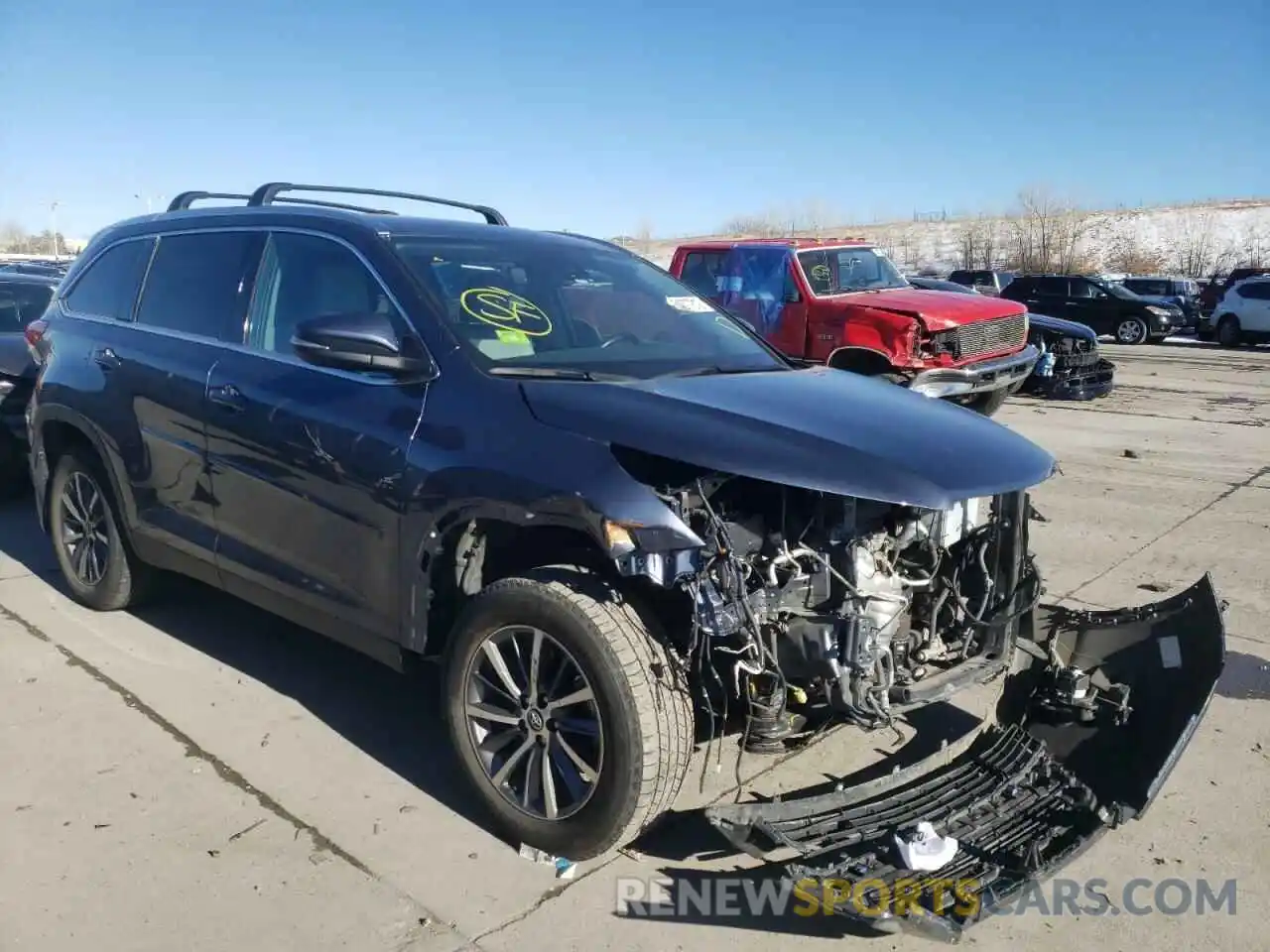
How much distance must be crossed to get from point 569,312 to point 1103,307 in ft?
78.9

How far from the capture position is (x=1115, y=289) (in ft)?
81.7

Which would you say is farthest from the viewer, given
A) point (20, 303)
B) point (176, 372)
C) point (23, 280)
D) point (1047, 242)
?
point (1047, 242)

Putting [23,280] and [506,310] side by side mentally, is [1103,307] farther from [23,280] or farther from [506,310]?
[506,310]

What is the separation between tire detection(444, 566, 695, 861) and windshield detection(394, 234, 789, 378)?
78cm

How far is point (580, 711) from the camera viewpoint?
304cm

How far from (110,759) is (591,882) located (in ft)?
6.13

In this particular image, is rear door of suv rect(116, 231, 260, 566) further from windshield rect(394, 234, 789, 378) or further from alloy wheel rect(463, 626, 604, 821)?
alloy wheel rect(463, 626, 604, 821)

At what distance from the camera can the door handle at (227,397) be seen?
3.88 metres

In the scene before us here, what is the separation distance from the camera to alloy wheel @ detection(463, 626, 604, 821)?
3.02m

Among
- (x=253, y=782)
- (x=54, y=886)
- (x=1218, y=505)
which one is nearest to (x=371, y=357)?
(x=253, y=782)

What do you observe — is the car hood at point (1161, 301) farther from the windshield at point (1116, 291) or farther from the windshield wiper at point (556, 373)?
the windshield wiper at point (556, 373)

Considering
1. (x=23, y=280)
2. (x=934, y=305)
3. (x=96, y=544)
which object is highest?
(x=23, y=280)

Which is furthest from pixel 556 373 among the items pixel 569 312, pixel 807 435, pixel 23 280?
pixel 23 280

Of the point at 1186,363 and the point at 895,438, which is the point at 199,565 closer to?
the point at 895,438
